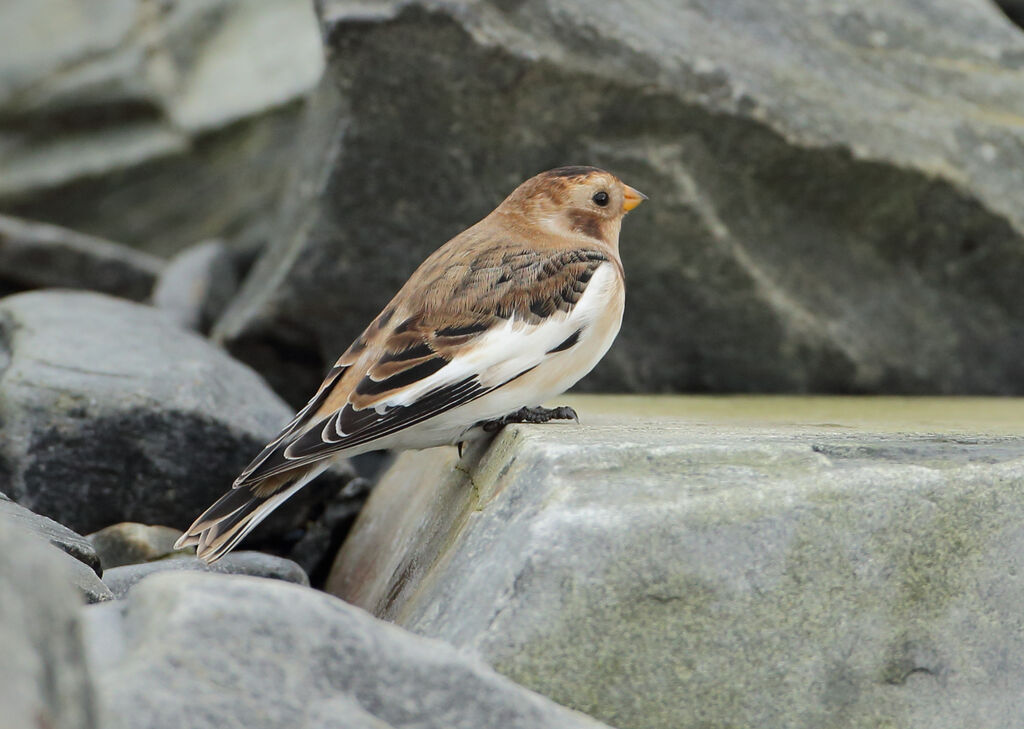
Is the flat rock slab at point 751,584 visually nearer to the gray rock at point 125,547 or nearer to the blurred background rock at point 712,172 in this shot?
the gray rock at point 125,547

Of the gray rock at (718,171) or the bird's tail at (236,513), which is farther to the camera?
the gray rock at (718,171)

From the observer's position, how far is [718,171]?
474 centimetres

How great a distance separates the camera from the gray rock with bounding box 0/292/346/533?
145 inches

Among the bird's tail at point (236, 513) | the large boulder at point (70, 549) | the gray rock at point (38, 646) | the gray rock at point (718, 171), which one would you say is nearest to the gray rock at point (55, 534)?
the large boulder at point (70, 549)

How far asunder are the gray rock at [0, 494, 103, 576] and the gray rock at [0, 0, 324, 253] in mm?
4932

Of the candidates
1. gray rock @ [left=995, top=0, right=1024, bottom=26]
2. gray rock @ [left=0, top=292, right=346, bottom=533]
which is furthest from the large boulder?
gray rock @ [left=995, top=0, right=1024, bottom=26]

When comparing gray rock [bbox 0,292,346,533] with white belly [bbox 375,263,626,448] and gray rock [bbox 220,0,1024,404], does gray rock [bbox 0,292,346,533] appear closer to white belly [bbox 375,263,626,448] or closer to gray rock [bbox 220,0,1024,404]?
white belly [bbox 375,263,626,448]

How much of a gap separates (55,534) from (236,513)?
44 centimetres

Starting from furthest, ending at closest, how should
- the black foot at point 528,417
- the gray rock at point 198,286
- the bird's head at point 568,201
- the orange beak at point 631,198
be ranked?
the gray rock at point 198,286
the orange beak at point 631,198
the bird's head at point 568,201
the black foot at point 528,417

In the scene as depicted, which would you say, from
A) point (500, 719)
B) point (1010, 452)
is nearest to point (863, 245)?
point (1010, 452)

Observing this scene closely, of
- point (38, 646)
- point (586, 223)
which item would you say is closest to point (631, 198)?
point (586, 223)

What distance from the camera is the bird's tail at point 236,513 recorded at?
2977 mm

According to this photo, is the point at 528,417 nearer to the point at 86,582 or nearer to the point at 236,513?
the point at 236,513

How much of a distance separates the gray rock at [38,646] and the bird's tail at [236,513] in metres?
1.43
